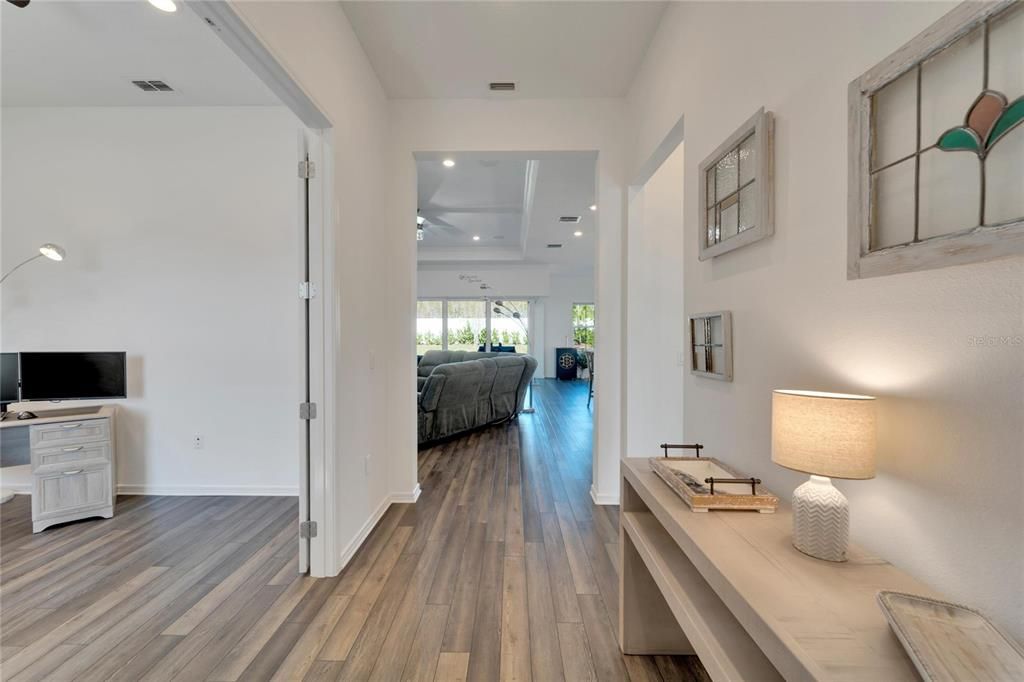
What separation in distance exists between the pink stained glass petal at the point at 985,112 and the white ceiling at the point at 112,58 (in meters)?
3.05

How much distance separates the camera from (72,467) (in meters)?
2.79

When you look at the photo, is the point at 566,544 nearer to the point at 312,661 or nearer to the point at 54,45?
the point at 312,661

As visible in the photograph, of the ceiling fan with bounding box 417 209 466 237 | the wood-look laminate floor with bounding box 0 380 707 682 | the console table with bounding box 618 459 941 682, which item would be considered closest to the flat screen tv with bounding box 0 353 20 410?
the wood-look laminate floor with bounding box 0 380 707 682

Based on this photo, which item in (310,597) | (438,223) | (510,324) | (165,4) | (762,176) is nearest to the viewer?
(762,176)

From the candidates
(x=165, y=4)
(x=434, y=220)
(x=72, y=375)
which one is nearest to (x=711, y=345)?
(x=165, y=4)

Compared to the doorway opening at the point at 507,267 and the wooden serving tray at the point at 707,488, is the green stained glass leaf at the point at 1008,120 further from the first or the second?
the doorway opening at the point at 507,267

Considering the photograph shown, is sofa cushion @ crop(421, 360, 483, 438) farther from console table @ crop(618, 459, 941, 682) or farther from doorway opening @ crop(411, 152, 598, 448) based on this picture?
console table @ crop(618, 459, 941, 682)

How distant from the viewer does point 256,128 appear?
3229 millimetres

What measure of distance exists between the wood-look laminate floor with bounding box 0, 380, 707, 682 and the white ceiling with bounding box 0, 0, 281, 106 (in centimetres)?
294

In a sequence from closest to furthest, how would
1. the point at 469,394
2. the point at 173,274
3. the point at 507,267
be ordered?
the point at 173,274 < the point at 469,394 < the point at 507,267

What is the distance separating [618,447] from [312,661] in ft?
7.62

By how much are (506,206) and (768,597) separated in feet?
19.2

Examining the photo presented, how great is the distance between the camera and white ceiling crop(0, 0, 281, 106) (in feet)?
7.39

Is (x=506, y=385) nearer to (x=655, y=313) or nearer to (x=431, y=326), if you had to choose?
(x=655, y=313)
